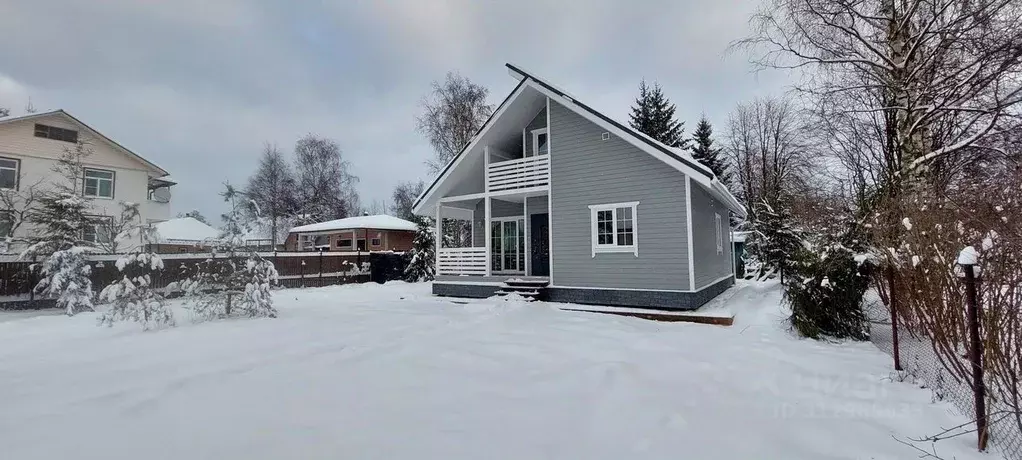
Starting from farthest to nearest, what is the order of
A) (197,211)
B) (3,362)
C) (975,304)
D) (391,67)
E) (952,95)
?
(197,211) → (391,67) → (952,95) → (3,362) → (975,304)

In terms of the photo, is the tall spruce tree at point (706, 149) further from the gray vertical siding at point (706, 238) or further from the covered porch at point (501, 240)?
the covered porch at point (501, 240)

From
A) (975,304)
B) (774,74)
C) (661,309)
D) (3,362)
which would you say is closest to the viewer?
(975,304)

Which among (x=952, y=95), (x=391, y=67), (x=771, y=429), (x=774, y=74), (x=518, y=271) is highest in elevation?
(x=391, y=67)

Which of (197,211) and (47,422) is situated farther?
(197,211)

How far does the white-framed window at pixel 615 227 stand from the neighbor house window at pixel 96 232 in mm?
13482

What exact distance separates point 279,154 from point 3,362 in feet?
123

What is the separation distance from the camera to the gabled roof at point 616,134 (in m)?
9.10

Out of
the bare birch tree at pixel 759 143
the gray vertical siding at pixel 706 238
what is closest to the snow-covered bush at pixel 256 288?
the gray vertical siding at pixel 706 238

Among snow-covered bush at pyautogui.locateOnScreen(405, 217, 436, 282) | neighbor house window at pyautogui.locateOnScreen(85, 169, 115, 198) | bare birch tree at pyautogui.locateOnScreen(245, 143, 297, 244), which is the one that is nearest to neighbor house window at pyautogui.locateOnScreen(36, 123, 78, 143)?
neighbor house window at pyautogui.locateOnScreen(85, 169, 115, 198)

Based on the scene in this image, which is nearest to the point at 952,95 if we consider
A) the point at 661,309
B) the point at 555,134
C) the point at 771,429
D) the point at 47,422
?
the point at 661,309

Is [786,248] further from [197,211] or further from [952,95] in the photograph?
[197,211]

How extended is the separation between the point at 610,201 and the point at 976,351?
295 inches

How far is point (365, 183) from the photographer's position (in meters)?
60.3

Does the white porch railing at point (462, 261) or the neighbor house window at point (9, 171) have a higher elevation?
the neighbor house window at point (9, 171)
